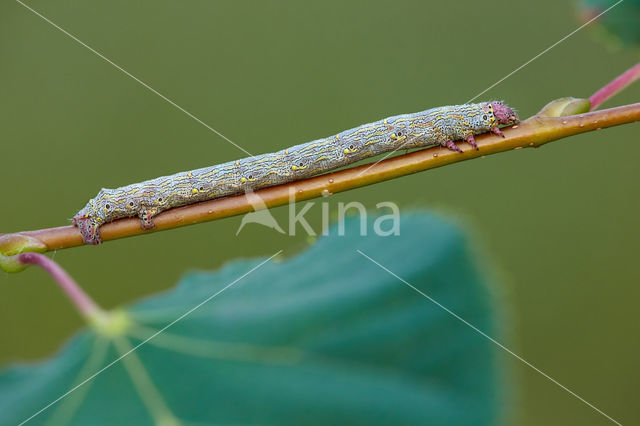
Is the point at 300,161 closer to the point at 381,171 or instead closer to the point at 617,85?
the point at 381,171

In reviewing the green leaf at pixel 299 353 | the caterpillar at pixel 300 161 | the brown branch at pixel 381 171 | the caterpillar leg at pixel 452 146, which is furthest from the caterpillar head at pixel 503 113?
the green leaf at pixel 299 353

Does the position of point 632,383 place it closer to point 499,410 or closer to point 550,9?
point 550,9

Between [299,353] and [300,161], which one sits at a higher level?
[300,161]

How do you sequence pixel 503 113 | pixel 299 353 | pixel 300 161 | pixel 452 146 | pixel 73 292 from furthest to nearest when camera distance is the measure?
pixel 300 161, pixel 503 113, pixel 452 146, pixel 73 292, pixel 299 353

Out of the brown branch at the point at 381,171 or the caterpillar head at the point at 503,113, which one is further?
the caterpillar head at the point at 503,113

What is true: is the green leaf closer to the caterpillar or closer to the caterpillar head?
the caterpillar

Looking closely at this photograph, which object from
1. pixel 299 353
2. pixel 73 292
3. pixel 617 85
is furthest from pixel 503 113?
pixel 73 292

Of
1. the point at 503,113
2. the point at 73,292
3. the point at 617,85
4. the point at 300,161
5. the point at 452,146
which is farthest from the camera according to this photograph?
the point at 300,161

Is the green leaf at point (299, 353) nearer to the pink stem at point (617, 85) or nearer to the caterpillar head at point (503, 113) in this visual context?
the pink stem at point (617, 85)
